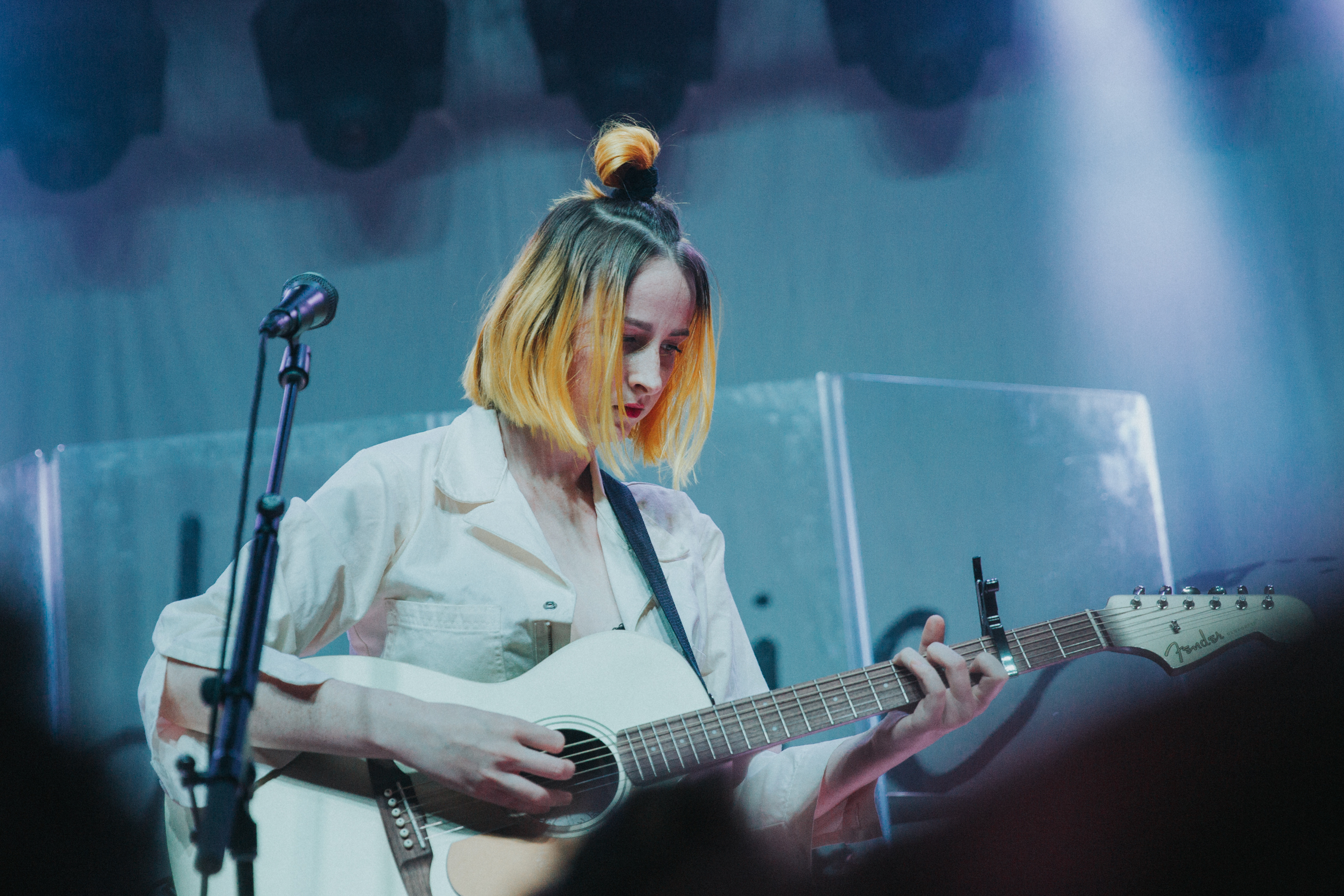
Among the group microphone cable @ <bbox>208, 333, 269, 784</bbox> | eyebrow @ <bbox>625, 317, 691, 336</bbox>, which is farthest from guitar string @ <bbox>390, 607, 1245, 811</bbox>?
eyebrow @ <bbox>625, 317, 691, 336</bbox>

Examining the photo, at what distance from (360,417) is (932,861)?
2.26m

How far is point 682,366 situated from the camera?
204cm

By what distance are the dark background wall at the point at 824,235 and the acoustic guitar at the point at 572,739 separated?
1.08 m

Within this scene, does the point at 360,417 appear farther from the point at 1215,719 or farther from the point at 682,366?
the point at 1215,719

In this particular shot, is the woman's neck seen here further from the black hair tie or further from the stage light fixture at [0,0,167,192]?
the stage light fixture at [0,0,167,192]

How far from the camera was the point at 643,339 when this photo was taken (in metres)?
1.85

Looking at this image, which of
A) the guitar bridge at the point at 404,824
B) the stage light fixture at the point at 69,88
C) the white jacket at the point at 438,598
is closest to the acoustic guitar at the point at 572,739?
the guitar bridge at the point at 404,824

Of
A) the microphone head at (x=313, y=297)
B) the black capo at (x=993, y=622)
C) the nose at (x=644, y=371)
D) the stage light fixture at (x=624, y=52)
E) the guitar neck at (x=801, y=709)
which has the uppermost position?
the stage light fixture at (x=624, y=52)

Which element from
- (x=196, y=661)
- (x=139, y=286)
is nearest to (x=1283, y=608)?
(x=196, y=661)

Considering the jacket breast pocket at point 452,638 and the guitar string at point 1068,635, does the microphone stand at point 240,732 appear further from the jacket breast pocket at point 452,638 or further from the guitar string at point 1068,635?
the guitar string at point 1068,635

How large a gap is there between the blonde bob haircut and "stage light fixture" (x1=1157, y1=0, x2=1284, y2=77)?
6.26ft

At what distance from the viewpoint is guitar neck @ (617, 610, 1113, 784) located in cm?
154

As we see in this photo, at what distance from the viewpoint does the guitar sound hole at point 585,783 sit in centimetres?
147

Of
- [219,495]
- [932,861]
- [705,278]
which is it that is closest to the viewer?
[932,861]
